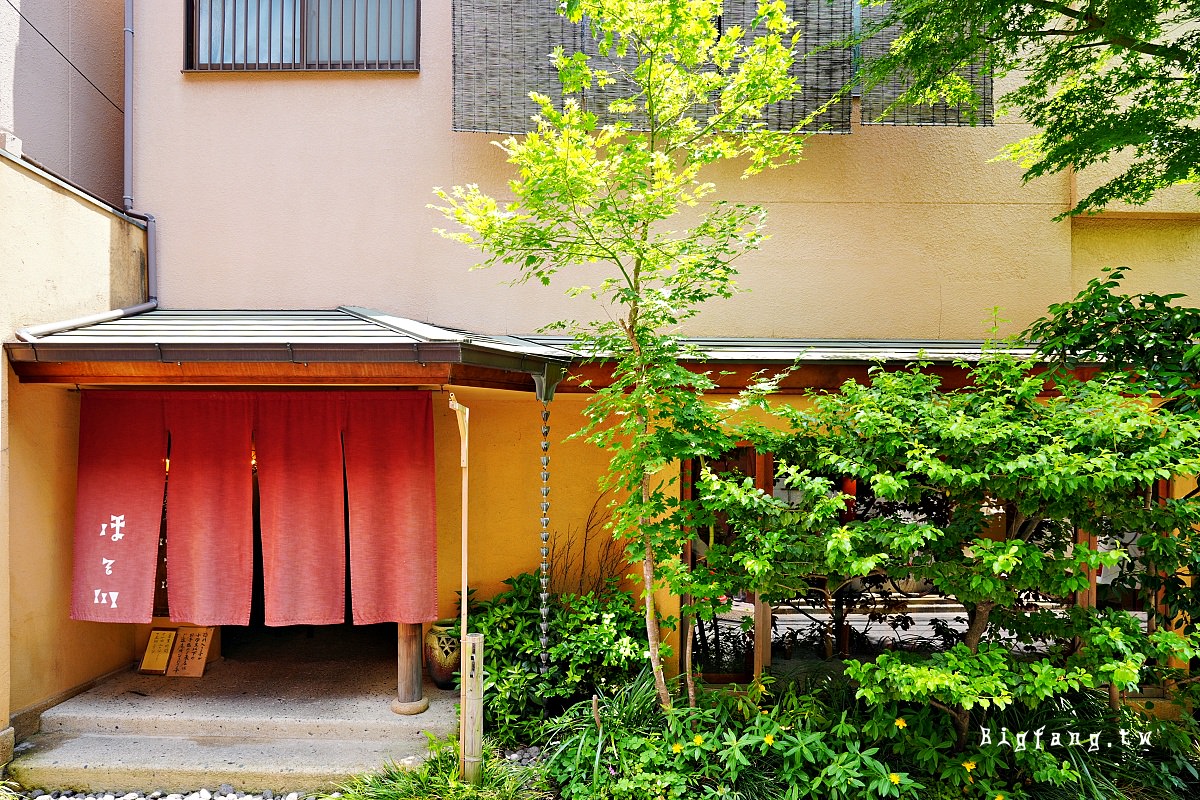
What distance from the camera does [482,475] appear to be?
21.2ft

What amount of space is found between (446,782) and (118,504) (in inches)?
146

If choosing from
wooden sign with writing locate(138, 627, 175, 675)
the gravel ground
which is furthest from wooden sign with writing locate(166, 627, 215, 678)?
the gravel ground

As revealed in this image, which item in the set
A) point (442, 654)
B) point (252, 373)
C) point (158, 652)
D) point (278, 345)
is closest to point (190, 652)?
point (158, 652)

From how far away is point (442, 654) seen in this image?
5.79 metres

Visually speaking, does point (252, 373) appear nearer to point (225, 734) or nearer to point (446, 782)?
point (225, 734)

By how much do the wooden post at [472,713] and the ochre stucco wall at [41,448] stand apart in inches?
141

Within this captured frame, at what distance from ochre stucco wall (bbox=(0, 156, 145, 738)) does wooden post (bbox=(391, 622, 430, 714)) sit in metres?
2.90

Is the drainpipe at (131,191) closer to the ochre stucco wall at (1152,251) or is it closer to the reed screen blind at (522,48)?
the reed screen blind at (522,48)

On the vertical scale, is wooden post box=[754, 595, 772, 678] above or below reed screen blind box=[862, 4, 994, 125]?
below

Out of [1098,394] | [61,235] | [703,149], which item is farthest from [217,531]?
[1098,394]

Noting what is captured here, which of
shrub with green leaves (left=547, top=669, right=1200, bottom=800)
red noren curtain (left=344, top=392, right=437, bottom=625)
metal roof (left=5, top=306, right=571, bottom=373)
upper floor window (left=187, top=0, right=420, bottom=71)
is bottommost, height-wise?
shrub with green leaves (left=547, top=669, right=1200, bottom=800)

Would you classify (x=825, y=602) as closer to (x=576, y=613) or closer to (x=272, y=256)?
(x=576, y=613)

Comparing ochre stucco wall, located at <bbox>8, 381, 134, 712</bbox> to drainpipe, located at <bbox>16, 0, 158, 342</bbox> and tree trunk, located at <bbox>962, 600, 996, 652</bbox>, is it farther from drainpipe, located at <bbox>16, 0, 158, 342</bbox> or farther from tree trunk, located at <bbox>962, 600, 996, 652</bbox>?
tree trunk, located at <bbox>962, 600, 996, 652</bbox>

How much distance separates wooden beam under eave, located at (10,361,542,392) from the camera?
4.73 m
